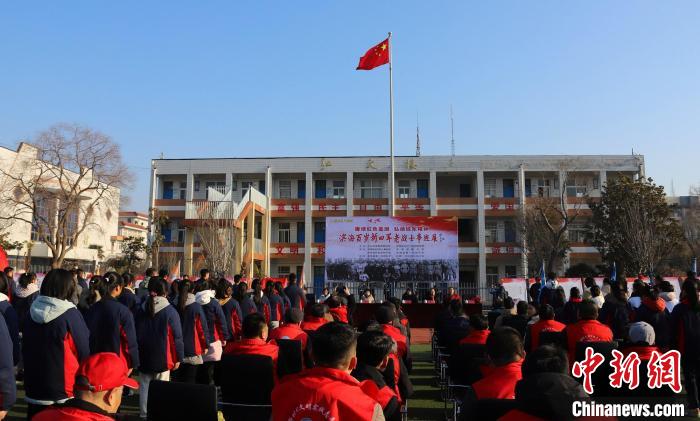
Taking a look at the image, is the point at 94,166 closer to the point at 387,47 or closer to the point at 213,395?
the point at 387,47

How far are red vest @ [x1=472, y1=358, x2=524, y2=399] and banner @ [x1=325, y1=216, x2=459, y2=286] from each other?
56.7 ft

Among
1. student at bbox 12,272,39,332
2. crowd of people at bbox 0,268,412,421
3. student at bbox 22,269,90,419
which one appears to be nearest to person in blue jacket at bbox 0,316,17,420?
crowd of people at bbox 0,268,412,421

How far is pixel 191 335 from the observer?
6895 mm

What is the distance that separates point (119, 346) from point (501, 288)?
1477 centimetres

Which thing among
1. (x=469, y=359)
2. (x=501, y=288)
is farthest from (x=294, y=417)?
(x=501, y=288)

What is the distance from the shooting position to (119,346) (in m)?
5.55

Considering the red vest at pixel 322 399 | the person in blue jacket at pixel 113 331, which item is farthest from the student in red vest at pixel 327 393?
the person in blue jacket at pixel 113 331

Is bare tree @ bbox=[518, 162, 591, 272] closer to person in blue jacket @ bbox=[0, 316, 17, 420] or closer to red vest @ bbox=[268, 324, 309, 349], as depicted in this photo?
red vest @ bbox=[268, 324, 309, 349]

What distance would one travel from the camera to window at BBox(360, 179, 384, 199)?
40.1 m

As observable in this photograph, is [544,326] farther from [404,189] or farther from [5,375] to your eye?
[404,189]

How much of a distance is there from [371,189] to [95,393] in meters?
37.7

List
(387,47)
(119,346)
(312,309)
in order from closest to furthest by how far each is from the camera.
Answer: (119,346)
(312,309)
(387,47)

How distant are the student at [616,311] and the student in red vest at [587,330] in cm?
233

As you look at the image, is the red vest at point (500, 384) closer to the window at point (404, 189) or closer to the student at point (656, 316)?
the student at point (656, 316)
